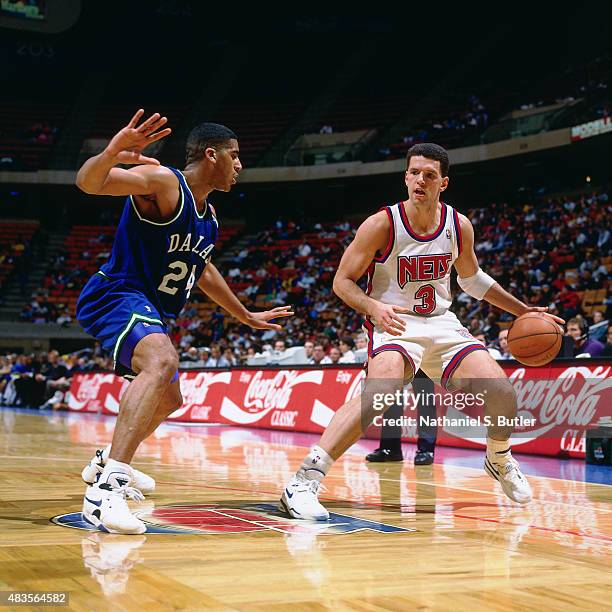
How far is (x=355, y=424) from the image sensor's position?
4238mm

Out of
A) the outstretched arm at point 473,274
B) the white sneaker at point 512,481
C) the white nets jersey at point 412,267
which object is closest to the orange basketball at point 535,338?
the outstretched arm at point 473,274

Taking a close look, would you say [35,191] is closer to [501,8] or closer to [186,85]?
[186,85]

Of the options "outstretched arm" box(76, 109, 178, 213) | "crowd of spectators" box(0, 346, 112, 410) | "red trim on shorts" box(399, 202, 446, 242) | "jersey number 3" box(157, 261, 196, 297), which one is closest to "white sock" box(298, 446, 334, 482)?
"jersey number 3" box(157, 261, 196, 297)

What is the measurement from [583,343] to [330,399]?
3194 millimetres

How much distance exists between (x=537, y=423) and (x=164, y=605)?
22.3ft

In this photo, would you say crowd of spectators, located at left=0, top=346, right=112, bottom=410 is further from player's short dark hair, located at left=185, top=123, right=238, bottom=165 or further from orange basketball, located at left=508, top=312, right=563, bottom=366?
player's short dark hair, located at left=185, top=123, right=238, bottom=165

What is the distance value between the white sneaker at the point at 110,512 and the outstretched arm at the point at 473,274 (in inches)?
91.2

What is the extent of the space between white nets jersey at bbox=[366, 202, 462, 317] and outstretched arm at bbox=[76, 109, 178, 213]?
126 cm

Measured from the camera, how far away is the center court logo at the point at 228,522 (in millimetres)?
3670

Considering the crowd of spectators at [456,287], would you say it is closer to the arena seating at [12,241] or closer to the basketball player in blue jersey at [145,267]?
the arena seating at [12,241]

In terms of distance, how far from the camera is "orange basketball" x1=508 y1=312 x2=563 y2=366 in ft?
16.3

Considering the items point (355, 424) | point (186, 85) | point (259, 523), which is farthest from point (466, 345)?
point (186, 85)

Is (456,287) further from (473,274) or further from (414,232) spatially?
(414,232)

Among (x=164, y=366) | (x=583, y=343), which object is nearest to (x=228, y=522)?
(x=164, y=366)
